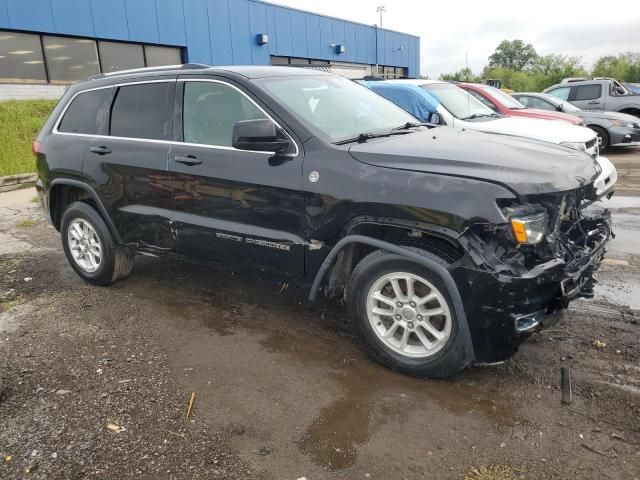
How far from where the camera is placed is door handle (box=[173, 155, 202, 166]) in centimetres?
400

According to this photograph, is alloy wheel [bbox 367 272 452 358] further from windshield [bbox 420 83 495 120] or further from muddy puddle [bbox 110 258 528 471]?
windshield [bbox 420 83 495 120]

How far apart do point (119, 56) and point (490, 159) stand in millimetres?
18496

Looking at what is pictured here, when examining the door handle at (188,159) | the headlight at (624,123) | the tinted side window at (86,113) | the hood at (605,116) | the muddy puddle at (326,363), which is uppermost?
the tinted side window at (86,113)

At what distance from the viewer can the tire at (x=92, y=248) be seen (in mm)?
4867

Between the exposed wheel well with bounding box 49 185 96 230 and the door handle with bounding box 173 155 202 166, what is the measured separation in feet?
4.61

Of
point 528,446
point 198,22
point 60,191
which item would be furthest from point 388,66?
point 528,446

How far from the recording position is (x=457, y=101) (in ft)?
28.8

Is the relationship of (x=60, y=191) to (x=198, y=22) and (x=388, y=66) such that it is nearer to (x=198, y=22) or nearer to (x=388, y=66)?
(x=198, y=22)

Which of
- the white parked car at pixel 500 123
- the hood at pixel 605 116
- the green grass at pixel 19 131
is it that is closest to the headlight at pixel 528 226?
the white parked car at pixel 500 123

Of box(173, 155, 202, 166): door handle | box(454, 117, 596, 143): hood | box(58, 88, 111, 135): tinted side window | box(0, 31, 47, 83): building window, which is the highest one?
box(0, 31, 47, 83): building window

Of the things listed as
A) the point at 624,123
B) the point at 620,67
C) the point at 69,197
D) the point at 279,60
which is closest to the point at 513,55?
the point at 620,67

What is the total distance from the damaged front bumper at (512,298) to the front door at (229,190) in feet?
3.95

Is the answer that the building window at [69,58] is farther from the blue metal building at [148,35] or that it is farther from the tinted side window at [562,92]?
the tinted side window at [562,92]

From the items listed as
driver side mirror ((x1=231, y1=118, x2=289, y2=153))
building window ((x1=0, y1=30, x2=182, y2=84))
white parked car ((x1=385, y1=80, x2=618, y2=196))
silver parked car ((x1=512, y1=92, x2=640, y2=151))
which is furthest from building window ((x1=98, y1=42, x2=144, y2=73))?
driver side mirror ((x1=231, y1=118, x2=289, y2=153))
